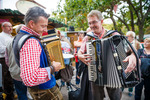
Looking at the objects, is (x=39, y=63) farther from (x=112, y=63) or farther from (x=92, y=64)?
(x=112, y=63)

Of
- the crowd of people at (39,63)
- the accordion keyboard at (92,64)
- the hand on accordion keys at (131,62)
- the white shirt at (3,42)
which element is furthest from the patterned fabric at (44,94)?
the white shirt at (3,42)

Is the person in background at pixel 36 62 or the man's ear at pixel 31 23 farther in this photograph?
the man's ear at pixel 31 23

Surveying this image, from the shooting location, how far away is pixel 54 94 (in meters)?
1.23

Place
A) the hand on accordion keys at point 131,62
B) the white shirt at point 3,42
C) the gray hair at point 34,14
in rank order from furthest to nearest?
the white shirt at point 3,42 → the hand on accordion keys at point 131,62 → the gray hair at point 34,14

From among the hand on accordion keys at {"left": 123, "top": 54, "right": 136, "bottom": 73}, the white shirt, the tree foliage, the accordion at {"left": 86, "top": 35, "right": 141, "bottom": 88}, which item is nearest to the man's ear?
the accordion at {"left": 86, "top": 35, "right": 141, "bottom": 88}

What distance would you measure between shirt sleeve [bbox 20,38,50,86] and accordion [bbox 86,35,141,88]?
3.12ft

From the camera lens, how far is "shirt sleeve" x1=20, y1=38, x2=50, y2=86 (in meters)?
0.89

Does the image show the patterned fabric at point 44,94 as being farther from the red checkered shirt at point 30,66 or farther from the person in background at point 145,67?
the person in background at point 145,67

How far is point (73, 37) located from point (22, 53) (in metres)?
6.96

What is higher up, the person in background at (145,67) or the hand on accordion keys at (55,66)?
the hand on accordion keys at (55,66)

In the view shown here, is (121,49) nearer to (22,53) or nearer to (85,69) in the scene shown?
(85,69)

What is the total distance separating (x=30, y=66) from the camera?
898 mm

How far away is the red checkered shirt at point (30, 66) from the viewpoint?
0.89m

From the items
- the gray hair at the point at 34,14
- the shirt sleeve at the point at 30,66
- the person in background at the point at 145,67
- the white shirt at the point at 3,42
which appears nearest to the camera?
the shirt sleeve at the point at 30,66
